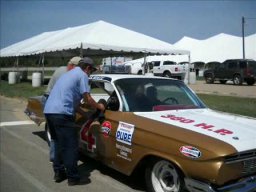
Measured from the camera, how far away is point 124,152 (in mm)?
4910

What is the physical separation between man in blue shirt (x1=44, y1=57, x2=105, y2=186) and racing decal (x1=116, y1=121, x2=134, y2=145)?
444mm

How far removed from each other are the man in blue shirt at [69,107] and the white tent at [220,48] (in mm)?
51291

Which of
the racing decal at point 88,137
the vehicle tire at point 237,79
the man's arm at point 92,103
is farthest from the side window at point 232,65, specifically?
the man's arm at point 92,103

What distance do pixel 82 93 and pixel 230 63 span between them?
2533cm

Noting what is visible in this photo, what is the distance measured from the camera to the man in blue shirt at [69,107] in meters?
5.10

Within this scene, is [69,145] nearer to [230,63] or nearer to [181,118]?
[181,118]

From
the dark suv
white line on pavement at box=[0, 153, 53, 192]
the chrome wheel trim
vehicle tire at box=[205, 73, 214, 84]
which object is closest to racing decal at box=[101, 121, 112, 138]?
the chrome wheel trim

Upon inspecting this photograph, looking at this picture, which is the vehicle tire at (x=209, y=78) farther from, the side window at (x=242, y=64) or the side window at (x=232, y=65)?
the side window at (x=242, y=64)

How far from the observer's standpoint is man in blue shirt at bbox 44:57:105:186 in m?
5.10

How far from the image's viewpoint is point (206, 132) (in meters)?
4.25

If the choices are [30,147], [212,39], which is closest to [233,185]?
[30,147]

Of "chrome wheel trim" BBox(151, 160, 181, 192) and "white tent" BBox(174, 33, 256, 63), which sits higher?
"white tent" BBox(174, 33, 256, 63)

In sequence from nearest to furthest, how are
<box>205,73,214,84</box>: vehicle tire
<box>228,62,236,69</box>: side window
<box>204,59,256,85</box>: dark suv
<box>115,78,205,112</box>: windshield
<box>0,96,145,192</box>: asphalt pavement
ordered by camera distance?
<box>0,96,145,192</box>: asphalt pavement, <box>115,78,205,112</box>: windshield, <box>204,59,256,85</box>: dark suv, <box>228,62,236,69</box>: side window, <box>205,73,214,84</box>: vehicle tire

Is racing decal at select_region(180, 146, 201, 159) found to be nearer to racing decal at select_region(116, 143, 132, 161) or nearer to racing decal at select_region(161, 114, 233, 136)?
racing decal at select_region(161, 114, 233, 136)
